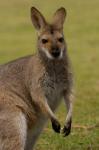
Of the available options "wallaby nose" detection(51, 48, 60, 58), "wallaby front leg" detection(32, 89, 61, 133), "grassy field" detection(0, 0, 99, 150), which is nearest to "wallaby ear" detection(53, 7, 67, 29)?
"wallaby nose" detection(51, 48, 60, 58)

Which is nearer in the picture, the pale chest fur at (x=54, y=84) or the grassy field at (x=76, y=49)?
the pale chest fur at (x=54, y=84)

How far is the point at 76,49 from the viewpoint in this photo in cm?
1603

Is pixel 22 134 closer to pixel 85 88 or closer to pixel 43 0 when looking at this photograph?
pixel 85 88

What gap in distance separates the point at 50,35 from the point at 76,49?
9.78 m

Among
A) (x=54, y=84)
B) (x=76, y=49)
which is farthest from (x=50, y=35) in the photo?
(x=76, y=49)

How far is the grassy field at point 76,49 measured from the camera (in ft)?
23.8

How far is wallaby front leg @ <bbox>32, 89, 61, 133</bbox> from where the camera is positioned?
20.5 feet

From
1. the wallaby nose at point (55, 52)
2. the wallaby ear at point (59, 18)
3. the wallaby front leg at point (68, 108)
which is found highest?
the wallaby ear at point (59, 18)

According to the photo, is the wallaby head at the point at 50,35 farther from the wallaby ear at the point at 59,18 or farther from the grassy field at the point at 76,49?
the grassy field at the point at 76,49

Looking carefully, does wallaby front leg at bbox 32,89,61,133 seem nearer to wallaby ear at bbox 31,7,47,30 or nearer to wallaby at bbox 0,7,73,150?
wallaby at bbox 0,7,73,150

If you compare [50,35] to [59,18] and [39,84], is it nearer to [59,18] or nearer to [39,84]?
[59,18]

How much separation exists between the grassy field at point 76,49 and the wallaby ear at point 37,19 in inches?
52.3

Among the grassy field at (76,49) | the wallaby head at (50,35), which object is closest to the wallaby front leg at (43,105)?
the wallaby head at (50,35)

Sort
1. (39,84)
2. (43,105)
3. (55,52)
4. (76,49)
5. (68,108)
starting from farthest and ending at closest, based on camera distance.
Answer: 1. (76,49)
2. (68,108)
3. (39,84)
4. (43,105)
5. (55,52)
